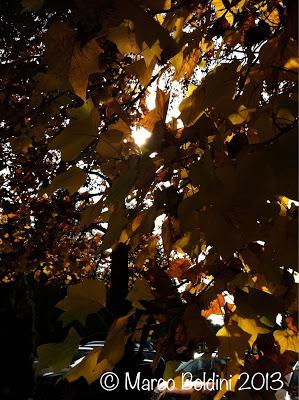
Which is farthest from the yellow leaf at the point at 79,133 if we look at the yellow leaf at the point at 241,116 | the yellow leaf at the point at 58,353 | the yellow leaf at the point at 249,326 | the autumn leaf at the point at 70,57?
the yellow leaf at the point at 249,326

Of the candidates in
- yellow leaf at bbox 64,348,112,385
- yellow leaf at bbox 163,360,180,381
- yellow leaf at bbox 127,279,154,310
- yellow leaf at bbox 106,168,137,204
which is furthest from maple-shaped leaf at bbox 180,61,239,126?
yellow leaf at bbox 163,360,180,381

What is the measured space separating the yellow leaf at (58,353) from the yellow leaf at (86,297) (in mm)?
49

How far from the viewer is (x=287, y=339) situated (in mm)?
1180

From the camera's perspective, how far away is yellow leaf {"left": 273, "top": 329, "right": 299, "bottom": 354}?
1.17 m

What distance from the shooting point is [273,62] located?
1.11m

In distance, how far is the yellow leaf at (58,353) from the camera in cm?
98

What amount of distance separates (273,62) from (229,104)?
329 mm

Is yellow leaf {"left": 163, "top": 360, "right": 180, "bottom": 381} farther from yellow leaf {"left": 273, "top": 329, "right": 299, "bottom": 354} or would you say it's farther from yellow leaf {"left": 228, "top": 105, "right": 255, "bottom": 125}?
yellow leaf {"left": 228, "top": 105, "right": 255, "bottom": 125}

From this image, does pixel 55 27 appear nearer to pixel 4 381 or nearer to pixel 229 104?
pixel 229 104

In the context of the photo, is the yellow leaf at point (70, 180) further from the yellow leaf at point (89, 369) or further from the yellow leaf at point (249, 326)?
the yellow leaf at point (249, 326)

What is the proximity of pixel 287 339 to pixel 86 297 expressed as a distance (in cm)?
55

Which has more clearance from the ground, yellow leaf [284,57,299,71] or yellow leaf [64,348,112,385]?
yellow leaf [284,57,299,71]

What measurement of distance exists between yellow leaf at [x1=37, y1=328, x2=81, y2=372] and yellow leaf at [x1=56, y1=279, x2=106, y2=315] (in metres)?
0.05

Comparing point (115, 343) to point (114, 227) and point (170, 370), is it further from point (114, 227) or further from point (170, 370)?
point (170, 370)
